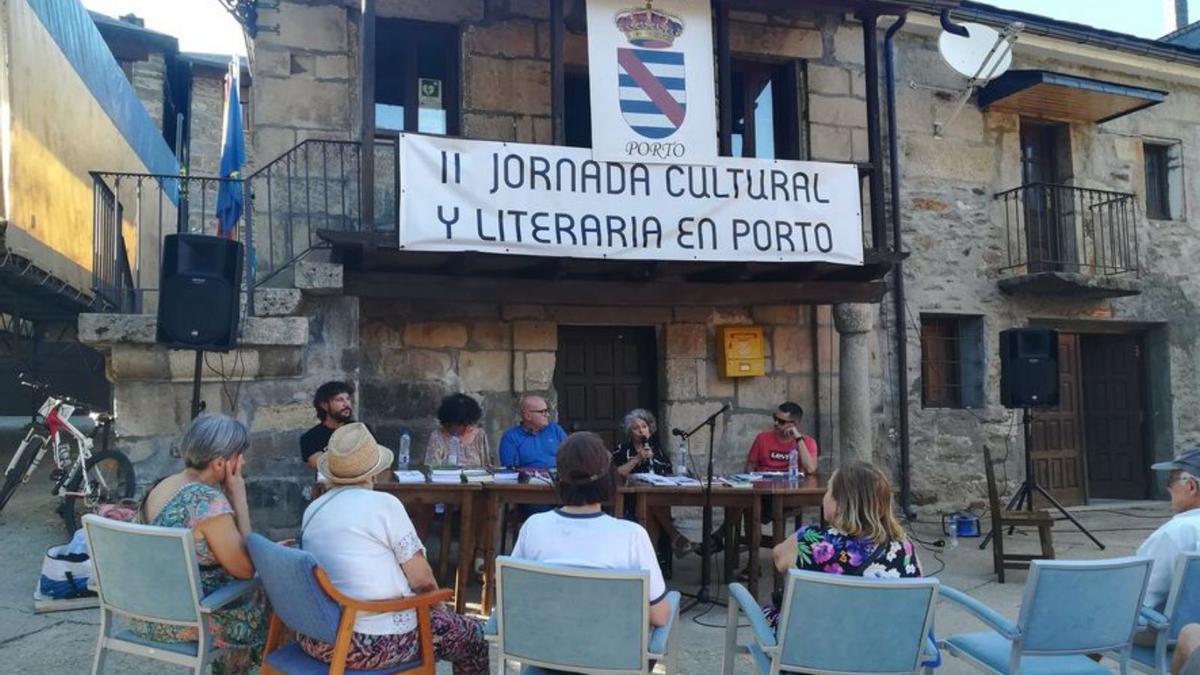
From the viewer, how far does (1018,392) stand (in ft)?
23.6

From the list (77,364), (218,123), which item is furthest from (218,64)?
(77,364)

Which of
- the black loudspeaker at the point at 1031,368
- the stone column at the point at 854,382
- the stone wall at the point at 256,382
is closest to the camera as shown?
the stone wall at the point at 256,382

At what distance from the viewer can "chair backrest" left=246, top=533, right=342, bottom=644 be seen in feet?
8.30

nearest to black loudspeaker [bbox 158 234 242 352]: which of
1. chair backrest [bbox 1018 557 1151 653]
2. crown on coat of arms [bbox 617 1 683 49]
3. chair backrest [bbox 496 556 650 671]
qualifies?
chair backrest [bbox 496 556 650 671]

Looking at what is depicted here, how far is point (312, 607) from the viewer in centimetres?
257

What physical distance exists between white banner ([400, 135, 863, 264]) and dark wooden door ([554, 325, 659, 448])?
169 cm

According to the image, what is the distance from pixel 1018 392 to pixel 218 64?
13680 mm

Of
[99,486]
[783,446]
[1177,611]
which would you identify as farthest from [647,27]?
[99,486]

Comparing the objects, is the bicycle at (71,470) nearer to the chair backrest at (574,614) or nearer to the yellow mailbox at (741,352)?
the chair backrest at (574,614)

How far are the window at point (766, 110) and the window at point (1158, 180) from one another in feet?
16.1

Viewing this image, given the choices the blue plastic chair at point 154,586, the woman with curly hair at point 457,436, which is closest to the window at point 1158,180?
the woman with curly hair at point 457,436

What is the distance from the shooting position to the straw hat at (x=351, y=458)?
2.80 m

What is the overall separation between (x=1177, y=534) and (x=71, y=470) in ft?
22.4

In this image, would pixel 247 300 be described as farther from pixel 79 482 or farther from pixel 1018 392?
pixel 1018 392
